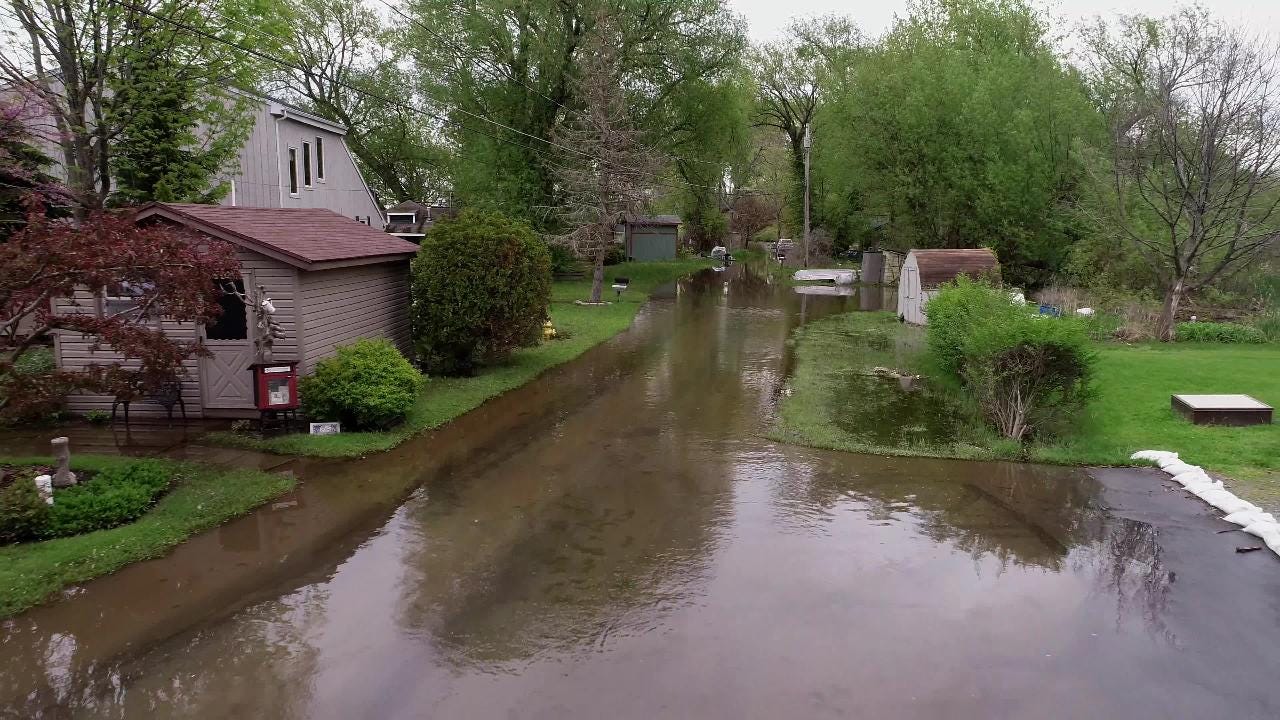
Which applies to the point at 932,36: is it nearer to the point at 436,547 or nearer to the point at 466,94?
the point at 466,94

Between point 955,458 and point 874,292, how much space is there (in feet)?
87.1

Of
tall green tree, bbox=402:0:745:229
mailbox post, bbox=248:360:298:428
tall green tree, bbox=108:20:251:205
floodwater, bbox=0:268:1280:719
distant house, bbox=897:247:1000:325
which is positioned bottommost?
floodwater, bbox=0:268:1280:719

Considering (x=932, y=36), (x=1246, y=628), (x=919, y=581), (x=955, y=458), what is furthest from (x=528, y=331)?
(x=932, y=36)

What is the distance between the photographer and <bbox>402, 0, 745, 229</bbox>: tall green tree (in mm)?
31844

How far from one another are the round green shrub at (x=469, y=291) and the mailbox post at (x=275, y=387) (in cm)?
398

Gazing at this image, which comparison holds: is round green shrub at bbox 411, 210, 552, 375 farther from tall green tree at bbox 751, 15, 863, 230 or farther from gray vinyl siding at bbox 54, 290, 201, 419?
tall green tree at bbox 751, 15, 863, 230

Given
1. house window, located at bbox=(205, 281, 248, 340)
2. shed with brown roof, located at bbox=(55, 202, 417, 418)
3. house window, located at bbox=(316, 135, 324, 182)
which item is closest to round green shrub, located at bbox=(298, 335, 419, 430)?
shed with brown roof, located at bbox=(55, 202, 417, 418)

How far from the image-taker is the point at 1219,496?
9461 millimetres

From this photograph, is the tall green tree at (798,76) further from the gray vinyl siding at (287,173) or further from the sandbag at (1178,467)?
the sandbag at (1178,467)

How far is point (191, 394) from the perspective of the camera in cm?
1256

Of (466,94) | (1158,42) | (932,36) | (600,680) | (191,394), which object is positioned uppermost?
(932,36)

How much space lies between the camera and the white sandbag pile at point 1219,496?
8398 mm

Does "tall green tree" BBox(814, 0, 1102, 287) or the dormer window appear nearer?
the dormer window

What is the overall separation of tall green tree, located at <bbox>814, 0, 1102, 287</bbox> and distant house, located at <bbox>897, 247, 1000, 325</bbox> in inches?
329
